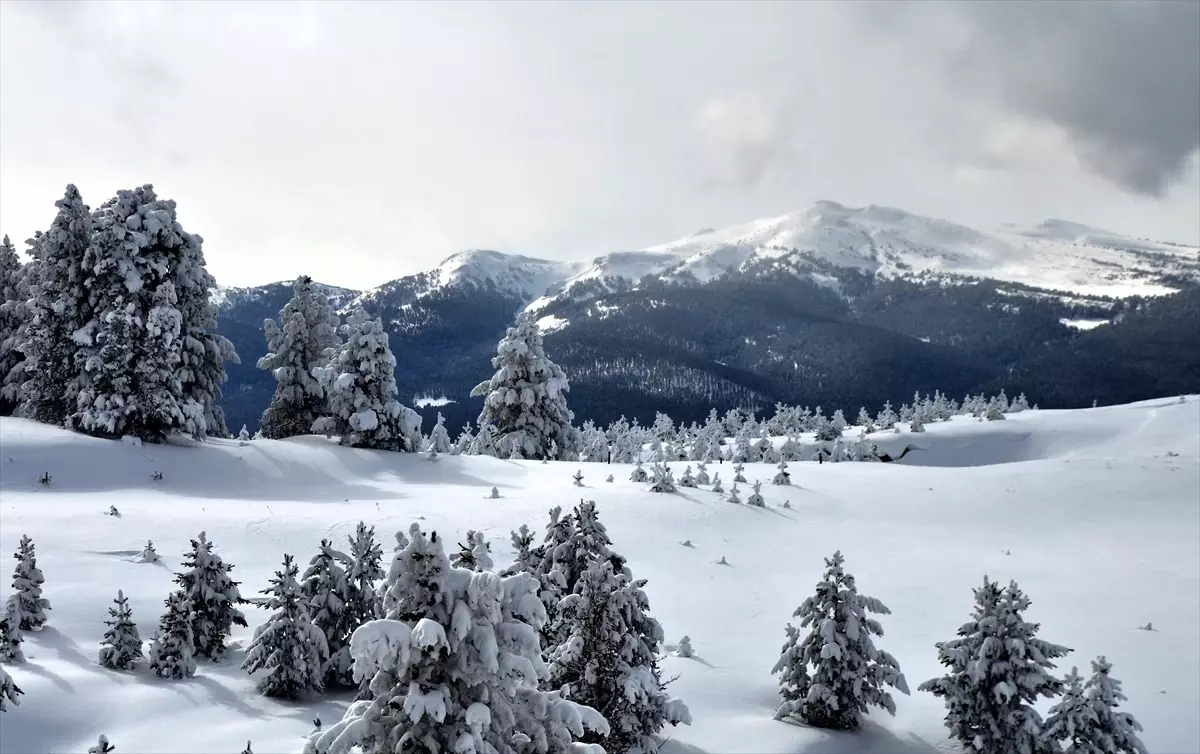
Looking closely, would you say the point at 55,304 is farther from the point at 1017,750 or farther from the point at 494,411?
the point at 1017,750

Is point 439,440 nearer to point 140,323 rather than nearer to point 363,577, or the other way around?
point 140,323

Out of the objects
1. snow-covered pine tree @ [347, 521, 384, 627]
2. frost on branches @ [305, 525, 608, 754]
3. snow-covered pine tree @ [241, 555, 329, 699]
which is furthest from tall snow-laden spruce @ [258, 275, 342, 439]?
frost on branches @ [305, 525, 608, 754]

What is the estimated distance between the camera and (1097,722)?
1106 cm

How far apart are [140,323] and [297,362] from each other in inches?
435

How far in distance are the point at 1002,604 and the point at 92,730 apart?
1399 centimetres

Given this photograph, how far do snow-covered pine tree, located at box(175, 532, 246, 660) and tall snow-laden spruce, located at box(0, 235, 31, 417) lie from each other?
26.3 metres

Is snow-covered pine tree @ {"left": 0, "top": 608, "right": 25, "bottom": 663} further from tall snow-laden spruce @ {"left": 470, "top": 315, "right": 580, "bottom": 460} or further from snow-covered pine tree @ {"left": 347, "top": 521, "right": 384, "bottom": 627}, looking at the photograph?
tall snow-laden spruce @ {"left": 470, "top": 315, "right": 580, "bottom": 460}

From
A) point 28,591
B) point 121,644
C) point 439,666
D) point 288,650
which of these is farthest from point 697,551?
point 439,666

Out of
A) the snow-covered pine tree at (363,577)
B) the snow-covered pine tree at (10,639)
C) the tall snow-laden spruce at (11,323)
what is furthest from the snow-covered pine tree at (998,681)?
the tall snow-laden spruce at (11,323)

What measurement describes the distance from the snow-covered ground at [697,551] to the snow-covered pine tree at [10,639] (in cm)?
24

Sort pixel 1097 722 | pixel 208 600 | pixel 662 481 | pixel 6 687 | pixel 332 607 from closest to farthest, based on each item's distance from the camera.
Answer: pixel 6 687 → pixel 1097 722 → pixel 332 607 → pixel 208 600 → pixel 662 481

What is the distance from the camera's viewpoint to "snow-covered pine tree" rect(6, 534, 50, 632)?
12695 mm

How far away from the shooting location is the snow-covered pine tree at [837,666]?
12.8 meters

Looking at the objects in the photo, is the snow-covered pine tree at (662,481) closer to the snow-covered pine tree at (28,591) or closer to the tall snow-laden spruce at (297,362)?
the snow-covered pine tree at (28,591)
